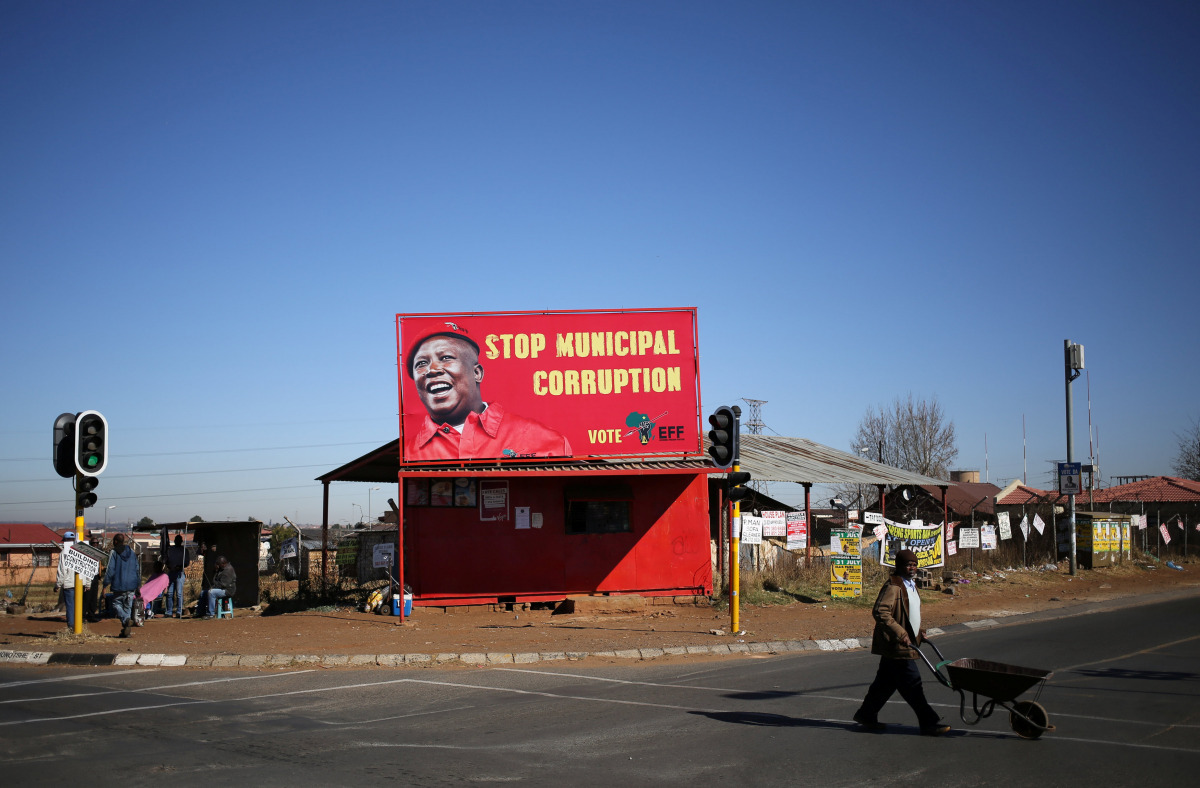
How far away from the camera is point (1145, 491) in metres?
46.8

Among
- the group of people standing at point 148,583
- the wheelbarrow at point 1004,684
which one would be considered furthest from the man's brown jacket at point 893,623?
the group of people standing at point 148,583

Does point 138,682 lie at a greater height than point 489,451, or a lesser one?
lesser

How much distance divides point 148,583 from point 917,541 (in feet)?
60.7

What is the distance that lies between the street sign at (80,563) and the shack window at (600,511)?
30.2ft

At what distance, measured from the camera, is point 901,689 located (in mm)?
8156

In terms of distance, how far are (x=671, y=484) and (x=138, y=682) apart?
1193cm

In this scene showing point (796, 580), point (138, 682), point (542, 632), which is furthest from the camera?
point (796, 580)

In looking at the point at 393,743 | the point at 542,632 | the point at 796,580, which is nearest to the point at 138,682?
the point at 393,743

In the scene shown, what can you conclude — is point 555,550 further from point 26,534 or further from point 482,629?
point 26,534

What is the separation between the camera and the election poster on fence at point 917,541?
24.1 meters

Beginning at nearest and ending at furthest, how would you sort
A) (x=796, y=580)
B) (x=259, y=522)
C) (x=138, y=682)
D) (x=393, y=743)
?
1. (x=393, y=743)
2. (x=138, y=682)
3. (x=259, y=522)
4. (x=796, y=580)

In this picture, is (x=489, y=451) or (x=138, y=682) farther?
(x=489, y=451)

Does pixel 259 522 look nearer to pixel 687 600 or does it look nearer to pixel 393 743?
pixel 687 600

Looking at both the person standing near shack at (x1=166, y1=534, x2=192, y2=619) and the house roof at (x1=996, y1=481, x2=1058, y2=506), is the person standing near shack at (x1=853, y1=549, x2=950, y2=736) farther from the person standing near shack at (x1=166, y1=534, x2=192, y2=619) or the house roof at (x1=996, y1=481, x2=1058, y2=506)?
the house roof at (x1=996, y1=481, x2=1058, y2=506)
